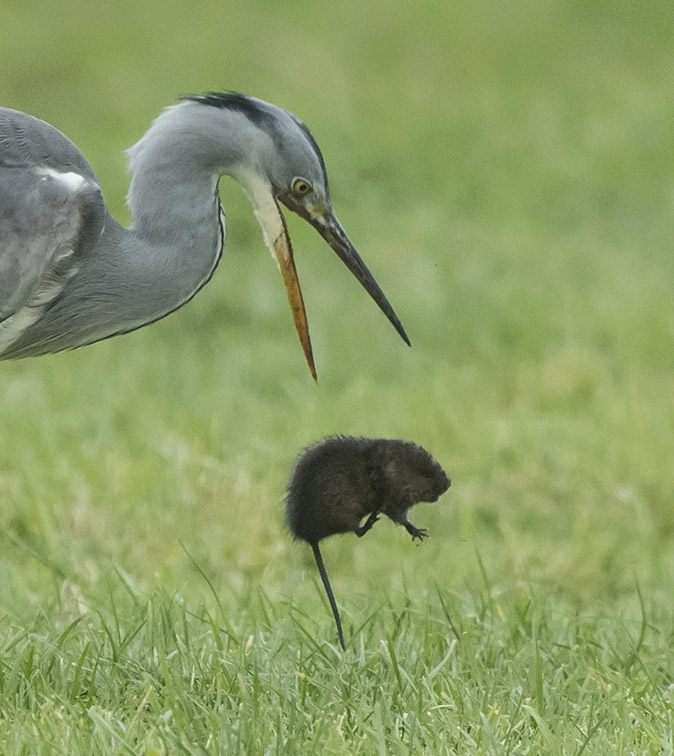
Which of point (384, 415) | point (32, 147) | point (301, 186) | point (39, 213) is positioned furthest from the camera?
point (384, 415)

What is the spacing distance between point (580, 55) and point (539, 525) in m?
10.6

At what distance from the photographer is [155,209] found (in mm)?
4375

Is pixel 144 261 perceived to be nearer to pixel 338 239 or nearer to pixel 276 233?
pixel 276 233

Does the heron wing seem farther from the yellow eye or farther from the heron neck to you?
the yellow eye

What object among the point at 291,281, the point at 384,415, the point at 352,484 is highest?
the point at 291,281

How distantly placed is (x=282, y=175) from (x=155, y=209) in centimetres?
43

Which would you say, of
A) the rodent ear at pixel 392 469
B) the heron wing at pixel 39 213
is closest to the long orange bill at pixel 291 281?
the rodent ear at pixel 392 469

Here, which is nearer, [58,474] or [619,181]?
[58,474]

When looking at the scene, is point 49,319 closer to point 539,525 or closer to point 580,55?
point 539,525

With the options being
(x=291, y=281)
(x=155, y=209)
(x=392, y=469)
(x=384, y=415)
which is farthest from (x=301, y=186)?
(x=384, y=415)

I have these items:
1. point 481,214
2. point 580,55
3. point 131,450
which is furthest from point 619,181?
point 131,450

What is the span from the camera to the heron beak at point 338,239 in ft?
14.4

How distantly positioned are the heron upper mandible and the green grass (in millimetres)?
952

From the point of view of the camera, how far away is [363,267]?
4.51 metres
